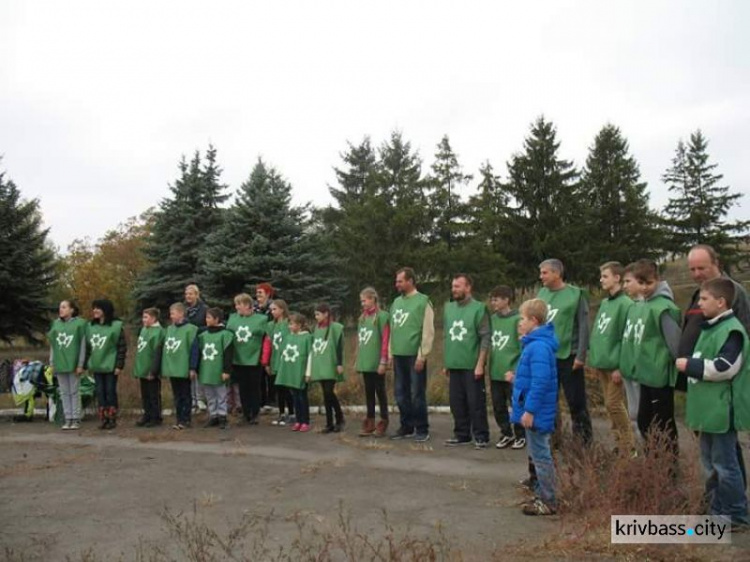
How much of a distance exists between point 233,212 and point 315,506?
21427 mm

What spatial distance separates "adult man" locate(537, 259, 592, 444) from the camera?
7652 mm

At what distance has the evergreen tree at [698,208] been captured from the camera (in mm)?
44375

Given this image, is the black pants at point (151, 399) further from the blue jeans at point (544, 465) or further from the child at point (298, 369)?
the blue jeans at point (544, 465)

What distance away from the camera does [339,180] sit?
43500mm

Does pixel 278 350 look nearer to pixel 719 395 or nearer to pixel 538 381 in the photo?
pixel 538 381

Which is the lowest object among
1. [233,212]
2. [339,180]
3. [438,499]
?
[438,499]

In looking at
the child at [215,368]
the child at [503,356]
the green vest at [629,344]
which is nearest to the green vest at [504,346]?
the child at [503,356]

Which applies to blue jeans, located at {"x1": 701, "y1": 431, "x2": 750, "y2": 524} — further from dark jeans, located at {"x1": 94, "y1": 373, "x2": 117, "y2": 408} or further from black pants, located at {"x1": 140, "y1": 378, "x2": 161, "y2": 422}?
dark jeans, located at {"x1": 94, "y1": 373, "x2": 117, "y2": 408}

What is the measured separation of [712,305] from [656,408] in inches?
51.9

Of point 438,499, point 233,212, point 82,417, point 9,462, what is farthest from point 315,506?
point 233,212

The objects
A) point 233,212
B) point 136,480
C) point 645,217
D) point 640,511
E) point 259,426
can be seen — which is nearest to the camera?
point 640,511

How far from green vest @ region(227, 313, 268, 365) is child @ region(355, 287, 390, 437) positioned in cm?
207

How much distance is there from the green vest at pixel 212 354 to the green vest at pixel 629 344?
20.4 feet

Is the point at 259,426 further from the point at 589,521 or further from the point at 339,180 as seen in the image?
the point at 339,180
